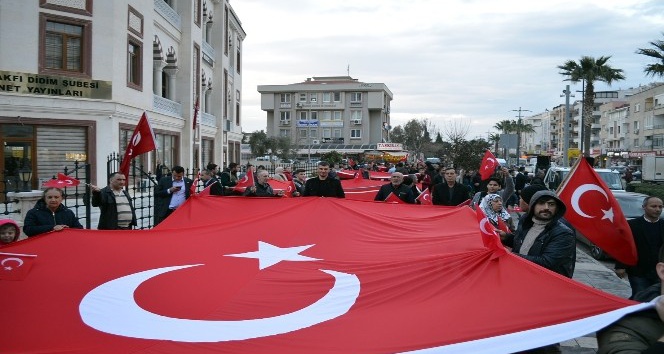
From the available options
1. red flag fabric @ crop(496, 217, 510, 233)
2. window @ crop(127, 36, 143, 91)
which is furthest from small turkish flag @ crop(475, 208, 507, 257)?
window @ crop(127, 36, 143, 91)

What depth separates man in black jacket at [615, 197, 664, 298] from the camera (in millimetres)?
6477

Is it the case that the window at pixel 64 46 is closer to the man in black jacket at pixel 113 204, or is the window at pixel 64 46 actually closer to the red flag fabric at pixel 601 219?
the man in black jacket at pixel 113 204

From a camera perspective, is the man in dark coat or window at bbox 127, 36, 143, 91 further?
window at bbox 127, 36, 143, 91

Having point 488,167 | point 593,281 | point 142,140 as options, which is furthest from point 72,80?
point 593,281

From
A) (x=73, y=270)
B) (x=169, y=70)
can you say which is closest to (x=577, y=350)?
(x=73, y=270)

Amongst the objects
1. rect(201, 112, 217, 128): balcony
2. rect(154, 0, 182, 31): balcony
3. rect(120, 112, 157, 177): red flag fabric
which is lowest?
rect(120, 112, 157, 177): red flag fabric

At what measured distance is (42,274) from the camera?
213 inches

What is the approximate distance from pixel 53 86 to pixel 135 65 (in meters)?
4.39

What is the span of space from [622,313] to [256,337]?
2328mm

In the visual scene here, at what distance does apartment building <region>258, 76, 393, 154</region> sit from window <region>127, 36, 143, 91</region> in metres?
67.2

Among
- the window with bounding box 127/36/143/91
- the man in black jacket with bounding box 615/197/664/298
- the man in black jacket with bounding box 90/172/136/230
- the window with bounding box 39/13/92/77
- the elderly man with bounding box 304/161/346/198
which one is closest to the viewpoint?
the man in black jacket with bounding box 615/197/664/298

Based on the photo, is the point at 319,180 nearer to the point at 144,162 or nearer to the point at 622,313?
the point at 622,313

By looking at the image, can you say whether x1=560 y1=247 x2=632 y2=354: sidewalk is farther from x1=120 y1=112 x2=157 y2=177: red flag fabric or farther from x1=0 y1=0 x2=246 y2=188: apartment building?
x1=0 y1=0 x2=246 y2=188: apartment building

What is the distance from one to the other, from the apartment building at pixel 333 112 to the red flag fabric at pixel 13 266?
8690cm
